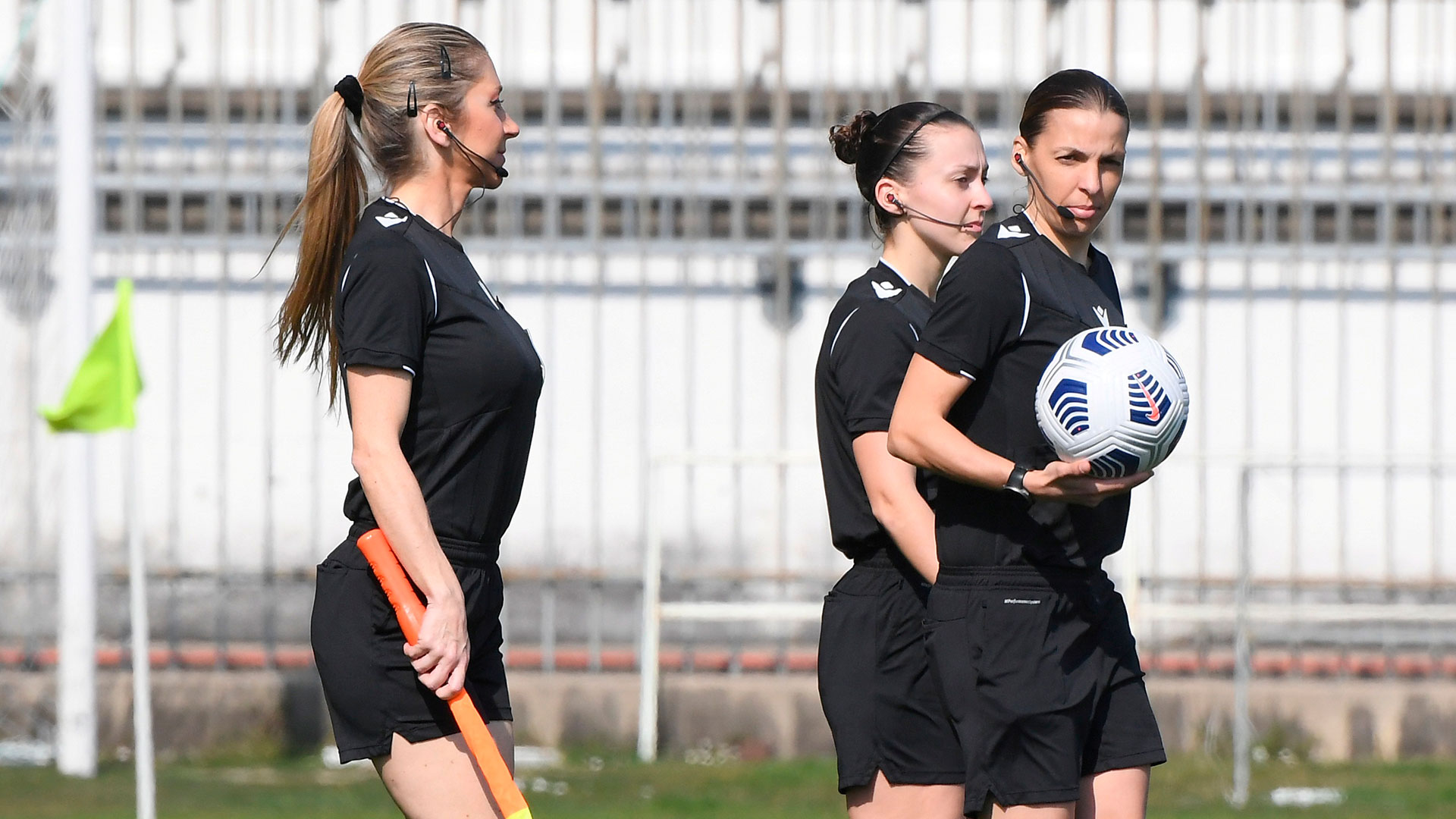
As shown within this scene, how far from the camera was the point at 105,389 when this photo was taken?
7160 mm

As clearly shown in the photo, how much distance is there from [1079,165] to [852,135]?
837 mm

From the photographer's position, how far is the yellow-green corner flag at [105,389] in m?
7.09

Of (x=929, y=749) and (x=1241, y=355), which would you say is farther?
(x=1241, y=355)

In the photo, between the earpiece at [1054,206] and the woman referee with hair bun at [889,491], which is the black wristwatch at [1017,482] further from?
the earpiece at [1054,206]

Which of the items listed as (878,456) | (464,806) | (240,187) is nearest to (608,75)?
(240,187)

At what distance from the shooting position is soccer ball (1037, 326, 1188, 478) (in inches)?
117

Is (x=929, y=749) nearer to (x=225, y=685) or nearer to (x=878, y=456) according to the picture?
(x=878, y=456)

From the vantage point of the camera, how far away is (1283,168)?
9172mm

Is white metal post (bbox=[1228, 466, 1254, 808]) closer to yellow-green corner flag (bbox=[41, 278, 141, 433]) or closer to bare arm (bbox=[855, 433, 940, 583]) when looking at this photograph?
yellow-green corner flag (bbox=[41, 278, 141, 433])

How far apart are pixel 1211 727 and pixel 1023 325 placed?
571 cm

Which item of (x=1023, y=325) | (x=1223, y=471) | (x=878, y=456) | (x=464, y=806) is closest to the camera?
(x=464, y=806)

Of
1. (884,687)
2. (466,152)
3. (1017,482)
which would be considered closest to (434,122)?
(466,152)

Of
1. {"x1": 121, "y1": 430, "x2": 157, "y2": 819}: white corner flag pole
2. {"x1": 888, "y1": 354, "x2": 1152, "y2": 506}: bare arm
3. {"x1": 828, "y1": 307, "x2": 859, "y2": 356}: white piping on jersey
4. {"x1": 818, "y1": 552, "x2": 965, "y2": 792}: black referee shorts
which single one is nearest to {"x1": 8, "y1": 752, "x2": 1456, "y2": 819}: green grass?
{"x1": 121, "y1": 430, "x2": 157, "y2": 819}: white corner flag pole

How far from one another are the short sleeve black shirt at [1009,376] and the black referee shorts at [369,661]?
2.83ft
